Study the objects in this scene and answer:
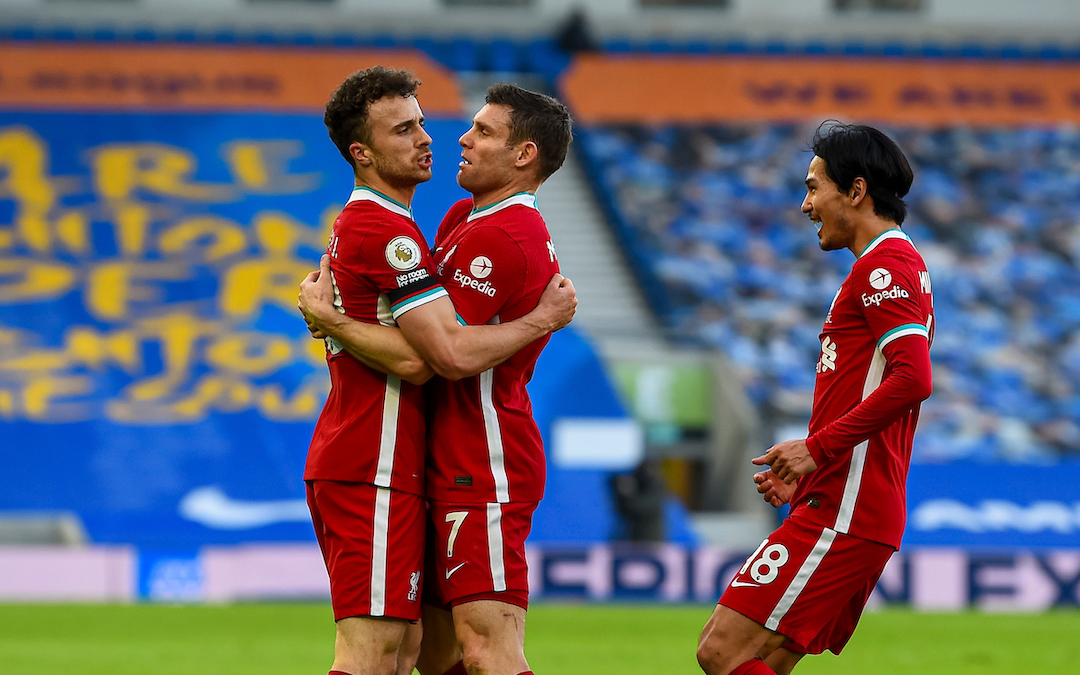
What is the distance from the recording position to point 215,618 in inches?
455

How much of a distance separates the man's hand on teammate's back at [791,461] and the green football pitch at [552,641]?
14.6 ft

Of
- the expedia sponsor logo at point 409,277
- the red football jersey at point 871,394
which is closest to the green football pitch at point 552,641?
the red football jersey at point 871,394

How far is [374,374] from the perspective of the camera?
4.41 meters

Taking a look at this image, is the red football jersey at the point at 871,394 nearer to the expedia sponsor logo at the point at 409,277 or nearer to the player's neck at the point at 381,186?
the expedia sponsor logo at the point at 409,277

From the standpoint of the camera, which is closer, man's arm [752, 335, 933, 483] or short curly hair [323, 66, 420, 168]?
man's arm [752, 335, 933, 483]

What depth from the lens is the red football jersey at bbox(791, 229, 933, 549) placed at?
4.36 meters

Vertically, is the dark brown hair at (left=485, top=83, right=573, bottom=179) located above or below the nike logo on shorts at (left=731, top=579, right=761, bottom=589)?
above

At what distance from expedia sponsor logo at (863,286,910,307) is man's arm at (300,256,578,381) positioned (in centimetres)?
98

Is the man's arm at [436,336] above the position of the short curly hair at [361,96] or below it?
below

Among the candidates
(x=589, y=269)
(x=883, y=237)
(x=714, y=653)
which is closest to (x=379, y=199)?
(x=883, y=237)

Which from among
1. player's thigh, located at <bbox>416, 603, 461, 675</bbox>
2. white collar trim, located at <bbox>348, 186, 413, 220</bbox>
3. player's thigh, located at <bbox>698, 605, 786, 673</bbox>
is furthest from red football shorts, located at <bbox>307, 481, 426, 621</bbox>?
player's thigh, located at <bbox>698, 605, 786, 673</bbox>

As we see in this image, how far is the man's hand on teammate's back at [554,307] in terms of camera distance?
445cm

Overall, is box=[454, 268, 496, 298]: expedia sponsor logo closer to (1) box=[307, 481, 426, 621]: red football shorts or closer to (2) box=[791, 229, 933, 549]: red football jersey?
(1) box=[307, 481, 426, 621]: red football shorts

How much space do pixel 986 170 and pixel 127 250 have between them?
11.7 meters
